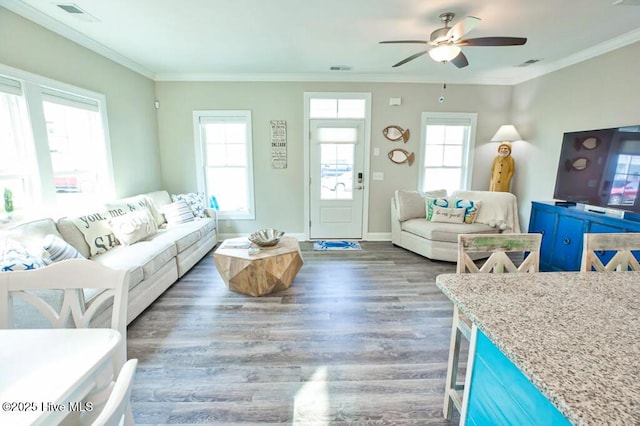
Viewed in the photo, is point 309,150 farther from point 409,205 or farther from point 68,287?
point 68,287

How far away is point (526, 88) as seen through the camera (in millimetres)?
4410

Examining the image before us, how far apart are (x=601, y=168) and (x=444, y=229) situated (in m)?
1.68

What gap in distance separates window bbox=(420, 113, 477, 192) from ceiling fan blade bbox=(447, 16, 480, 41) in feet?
7.41

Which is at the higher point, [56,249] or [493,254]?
[493,254]

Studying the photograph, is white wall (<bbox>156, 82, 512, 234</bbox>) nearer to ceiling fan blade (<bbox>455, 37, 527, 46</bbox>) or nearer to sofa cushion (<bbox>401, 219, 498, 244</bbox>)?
sofa cushion (<bbox>401, 219, 498, 244</bbox>)

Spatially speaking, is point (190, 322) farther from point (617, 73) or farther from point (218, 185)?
point (617, 73)

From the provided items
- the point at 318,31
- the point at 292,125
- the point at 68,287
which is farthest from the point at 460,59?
the point at 68,287

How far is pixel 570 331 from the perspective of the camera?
0.86 m

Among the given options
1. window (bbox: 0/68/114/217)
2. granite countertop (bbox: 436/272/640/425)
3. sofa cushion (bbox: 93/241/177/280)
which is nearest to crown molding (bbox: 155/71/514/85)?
window (bbox: 0/68/114/217)

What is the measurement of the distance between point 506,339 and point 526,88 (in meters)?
4.95

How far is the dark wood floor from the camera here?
1652 millimetres

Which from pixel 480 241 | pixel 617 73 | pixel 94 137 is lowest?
pixel 480 241

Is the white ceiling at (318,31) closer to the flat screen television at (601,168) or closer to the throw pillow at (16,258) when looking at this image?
the flat screen television at (601,168)

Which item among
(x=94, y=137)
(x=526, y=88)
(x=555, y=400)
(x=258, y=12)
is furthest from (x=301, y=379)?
(x=526, y=88)
